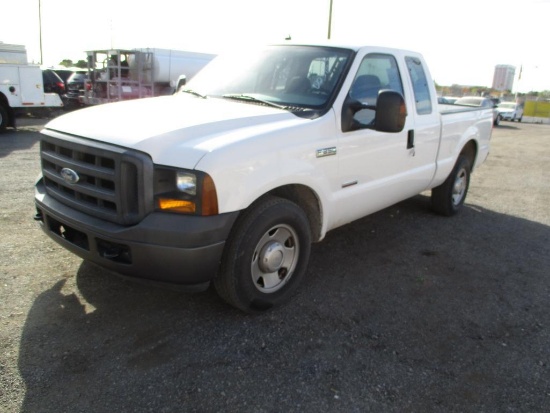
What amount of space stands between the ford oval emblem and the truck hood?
0.26 meters

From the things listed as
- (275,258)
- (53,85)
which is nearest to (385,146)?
(275,258)

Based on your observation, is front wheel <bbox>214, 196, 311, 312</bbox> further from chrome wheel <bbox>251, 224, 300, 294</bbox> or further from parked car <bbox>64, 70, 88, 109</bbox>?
parked car <bbox>64, 70, 88, 109</bbox>

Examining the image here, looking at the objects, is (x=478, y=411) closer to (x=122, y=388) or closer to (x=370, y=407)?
(x=370, y=407)

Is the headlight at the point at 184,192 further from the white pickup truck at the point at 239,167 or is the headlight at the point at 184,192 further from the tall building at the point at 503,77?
the tall building at the point at 503,77

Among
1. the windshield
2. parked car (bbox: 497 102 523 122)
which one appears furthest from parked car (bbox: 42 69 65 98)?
parked car (bbox: 497 102 523 122)

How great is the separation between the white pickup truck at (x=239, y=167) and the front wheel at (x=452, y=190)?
1.47 m

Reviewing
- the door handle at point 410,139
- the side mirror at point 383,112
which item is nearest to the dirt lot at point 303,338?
the door handle at point 410,139

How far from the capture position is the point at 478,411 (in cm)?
254

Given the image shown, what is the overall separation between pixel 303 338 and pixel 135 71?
653 inches

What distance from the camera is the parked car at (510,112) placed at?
108ft

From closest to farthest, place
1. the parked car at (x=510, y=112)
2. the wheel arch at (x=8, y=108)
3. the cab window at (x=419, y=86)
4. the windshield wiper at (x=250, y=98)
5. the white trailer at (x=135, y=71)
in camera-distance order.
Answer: the windshield wiper at (x=250, y=98)
the cab window at (x=419, y=86)
the wheel arch at (x=8, y=108)
the white trailer at (x=135, y=71)
the parked car at (x=510, y=112)

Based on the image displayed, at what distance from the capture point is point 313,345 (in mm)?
3049

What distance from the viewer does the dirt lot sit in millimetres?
2564

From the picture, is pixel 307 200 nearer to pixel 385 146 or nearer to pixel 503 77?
pixel 385 146
